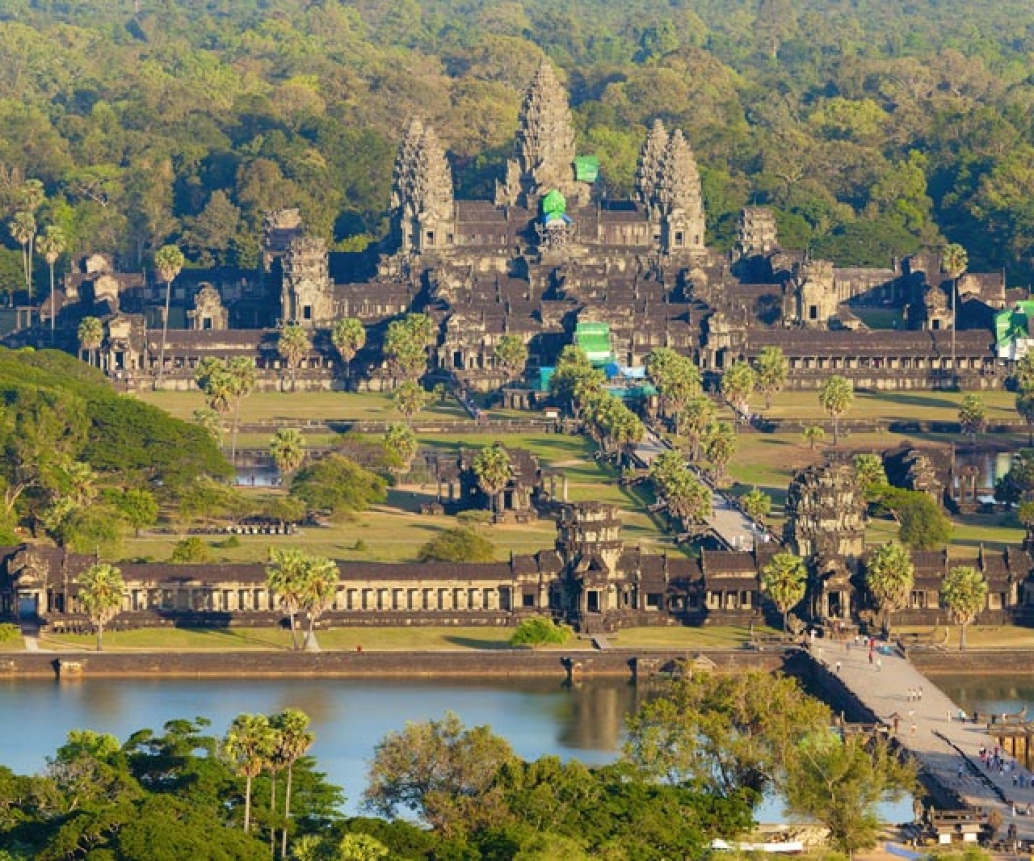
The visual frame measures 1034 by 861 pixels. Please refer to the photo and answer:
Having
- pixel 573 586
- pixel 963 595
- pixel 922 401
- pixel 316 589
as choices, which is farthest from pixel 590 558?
pixel 922 401

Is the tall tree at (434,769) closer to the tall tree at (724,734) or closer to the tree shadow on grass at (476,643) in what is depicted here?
the tall tree at (724,734)

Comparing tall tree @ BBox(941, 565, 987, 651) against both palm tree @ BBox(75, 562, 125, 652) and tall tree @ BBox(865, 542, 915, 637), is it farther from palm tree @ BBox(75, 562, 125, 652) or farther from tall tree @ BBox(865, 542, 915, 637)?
palm tree @ BBox(75, 562, 125, 652)

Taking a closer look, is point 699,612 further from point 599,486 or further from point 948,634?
point 599,486

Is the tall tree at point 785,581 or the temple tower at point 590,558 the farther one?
the temple tower at point 590,558

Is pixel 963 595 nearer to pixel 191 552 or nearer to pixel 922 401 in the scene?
pixel 191 552

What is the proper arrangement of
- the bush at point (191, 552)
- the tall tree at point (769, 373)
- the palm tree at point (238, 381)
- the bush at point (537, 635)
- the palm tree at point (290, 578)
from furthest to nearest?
1. the tall tree at point (769, 373)
2. the palm tree at point (238, 381)
3. the bush at point (191, 552)
4. the bush at point (537, 635)
5. the palm tree at point (290, 578)

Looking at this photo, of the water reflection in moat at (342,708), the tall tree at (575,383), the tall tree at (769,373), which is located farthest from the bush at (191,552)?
the tall tree at (769,373)

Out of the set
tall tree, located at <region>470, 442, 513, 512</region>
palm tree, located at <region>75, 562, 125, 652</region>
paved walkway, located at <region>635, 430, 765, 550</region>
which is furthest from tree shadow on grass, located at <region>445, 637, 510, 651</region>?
tall tree, located at <region>470, 442, 513, 512</region>

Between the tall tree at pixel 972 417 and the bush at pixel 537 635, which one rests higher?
the tall tree at pixel 972 417
